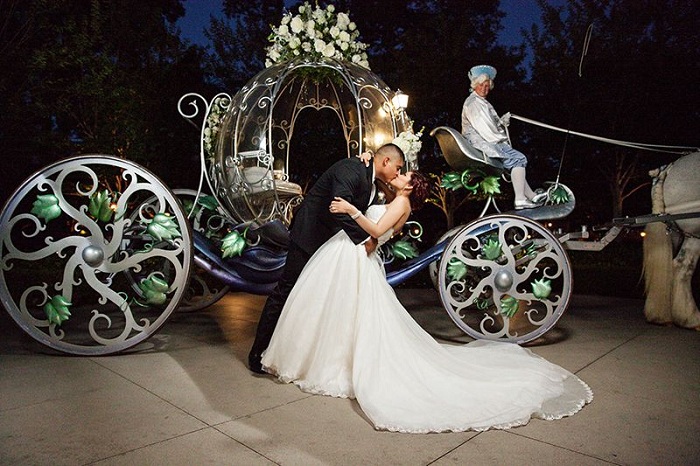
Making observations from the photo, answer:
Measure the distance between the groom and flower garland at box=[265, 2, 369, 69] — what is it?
1678 mm

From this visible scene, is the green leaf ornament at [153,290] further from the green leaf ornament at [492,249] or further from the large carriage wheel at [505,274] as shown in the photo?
the green leaf ornament at [492,249]

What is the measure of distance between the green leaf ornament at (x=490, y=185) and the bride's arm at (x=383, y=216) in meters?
1.49

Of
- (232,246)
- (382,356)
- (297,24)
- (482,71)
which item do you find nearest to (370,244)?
(382,356)

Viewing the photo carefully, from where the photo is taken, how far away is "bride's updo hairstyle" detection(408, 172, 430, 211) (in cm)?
307

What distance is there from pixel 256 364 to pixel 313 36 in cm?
291

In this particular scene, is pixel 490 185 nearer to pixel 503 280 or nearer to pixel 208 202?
pixel 503 280

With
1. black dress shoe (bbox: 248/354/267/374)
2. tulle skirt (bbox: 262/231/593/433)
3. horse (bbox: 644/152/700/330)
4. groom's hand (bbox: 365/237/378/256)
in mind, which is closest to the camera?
tulle skirt (bbox: 262/231/593/433)

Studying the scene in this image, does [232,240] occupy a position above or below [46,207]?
below

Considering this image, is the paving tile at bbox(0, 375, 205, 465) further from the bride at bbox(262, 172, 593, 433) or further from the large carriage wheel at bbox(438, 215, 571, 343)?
the large carriage wheel at bbox(438, 215, 571, 343)

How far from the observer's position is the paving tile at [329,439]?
7.03 ft

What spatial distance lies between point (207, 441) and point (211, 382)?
0.87 m

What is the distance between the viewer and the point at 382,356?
2.84 meters

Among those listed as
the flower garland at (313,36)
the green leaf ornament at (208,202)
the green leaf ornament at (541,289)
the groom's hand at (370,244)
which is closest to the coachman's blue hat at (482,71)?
the flower garland at (313,36)

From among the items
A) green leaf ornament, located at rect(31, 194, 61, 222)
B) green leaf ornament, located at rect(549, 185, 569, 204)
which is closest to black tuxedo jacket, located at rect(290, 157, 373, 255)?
green leaf ornament, located at rect(31, 194, 61, 222)
